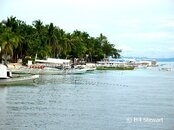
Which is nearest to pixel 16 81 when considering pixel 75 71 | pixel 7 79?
pixel 7 79

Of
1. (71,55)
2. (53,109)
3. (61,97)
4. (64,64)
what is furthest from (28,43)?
(53,109)

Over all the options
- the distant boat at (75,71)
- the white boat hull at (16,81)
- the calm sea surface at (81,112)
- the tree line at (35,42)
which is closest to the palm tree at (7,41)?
the tree line at (35,42)

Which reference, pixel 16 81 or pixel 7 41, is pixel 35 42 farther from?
pixel 16 81

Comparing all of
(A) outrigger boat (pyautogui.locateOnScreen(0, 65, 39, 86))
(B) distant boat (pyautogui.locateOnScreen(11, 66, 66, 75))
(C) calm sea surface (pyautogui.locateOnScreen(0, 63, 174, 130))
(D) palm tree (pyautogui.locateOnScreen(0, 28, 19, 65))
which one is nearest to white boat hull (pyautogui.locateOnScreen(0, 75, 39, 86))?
(A) outrigger boat (pyautogui.locateOnScreen(0, 65, 39, 86))

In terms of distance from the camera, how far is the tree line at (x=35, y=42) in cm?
9413

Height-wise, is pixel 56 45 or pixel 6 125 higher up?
pixel 56 45

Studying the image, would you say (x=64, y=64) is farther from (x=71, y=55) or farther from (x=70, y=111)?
(x=70, y=111)

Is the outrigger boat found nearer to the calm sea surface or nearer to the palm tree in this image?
the calm sea surface

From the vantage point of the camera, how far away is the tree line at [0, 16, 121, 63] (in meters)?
94.1

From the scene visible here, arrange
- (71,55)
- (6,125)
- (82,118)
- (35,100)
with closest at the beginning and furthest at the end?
(6,125), (82,118), (35,100), (71,55)

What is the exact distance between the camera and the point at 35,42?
104812 mm

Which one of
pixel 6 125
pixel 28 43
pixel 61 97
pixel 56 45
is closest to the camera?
pixel 6 125

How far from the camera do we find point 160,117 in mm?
35219

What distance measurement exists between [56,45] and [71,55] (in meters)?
20.9
